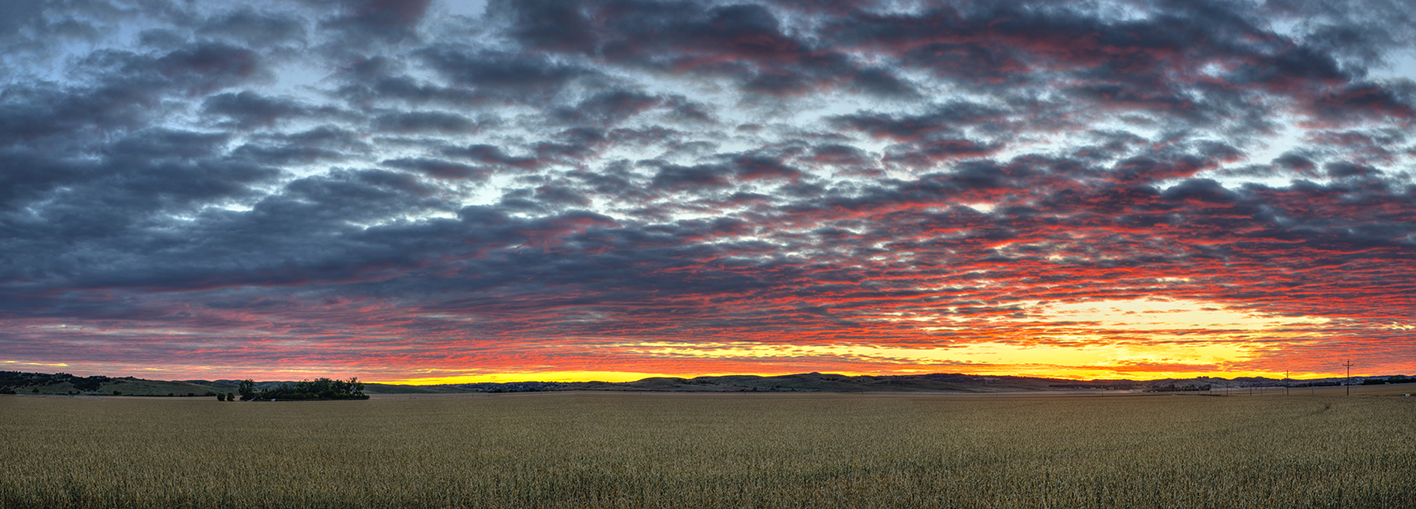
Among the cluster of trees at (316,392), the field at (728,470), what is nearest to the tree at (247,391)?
the cluster of trees at (316,392)

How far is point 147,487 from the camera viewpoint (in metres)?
19.2

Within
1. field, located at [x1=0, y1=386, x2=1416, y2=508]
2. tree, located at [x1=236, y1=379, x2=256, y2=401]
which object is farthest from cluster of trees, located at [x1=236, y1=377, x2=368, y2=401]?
field, located at [x1=0, y1=386, x2=1416, y2=508]

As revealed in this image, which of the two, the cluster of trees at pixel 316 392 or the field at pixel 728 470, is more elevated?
the field at pixel 728 470

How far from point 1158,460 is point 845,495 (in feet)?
41.1

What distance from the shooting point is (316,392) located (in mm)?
154750

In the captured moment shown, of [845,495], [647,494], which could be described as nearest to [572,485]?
[647,494]

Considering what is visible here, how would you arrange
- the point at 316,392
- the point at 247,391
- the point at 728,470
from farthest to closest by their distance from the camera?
the point at 247,391, the point at 316,392, the point at 728,470

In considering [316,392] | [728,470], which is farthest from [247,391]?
[728,470]

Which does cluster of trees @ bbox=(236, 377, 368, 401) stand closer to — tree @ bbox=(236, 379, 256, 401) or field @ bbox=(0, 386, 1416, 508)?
tree @ bbox=(236, 379, 256, 401)

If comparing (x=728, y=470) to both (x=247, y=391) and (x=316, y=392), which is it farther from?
(x=247, y=391)

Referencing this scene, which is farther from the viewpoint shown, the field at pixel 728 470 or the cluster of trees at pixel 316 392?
the cluster of trees at pixel 316 392

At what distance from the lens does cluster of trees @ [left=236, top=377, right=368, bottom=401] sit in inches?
5960

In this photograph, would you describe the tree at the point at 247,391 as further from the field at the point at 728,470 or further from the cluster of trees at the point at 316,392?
the field at the point at 728,470

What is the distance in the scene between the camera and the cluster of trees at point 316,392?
151 metres
